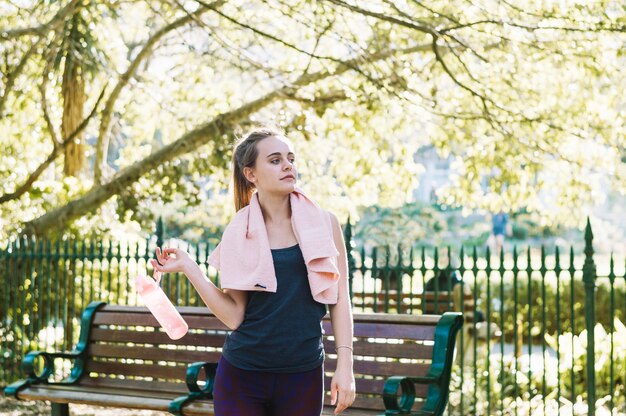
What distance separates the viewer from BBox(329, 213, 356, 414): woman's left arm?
3408 millimetres

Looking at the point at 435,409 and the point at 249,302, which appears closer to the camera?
the point at 249,302

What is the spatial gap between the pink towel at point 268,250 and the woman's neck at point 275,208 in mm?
31

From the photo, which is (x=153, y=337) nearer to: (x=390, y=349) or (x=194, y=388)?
(x=194, y=388)

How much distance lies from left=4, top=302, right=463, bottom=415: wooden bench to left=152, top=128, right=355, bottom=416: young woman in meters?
1.23

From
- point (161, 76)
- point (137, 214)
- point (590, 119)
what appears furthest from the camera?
point (161, 76)

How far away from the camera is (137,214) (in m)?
13.8

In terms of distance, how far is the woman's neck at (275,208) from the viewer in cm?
357

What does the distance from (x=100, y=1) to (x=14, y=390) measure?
521 centimetres

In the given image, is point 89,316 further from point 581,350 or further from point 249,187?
point 581,350

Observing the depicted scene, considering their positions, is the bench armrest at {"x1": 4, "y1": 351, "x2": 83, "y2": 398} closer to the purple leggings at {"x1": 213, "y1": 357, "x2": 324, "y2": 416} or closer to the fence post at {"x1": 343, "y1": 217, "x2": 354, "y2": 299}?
the fence post at {"x1": 343, "y1": 217, "x2": 354, "y2": 299}

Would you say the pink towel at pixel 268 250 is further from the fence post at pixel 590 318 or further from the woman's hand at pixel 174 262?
the fence post at pixel 590 318

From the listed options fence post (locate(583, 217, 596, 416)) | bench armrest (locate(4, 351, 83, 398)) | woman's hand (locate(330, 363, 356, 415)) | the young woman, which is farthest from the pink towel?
fence post (locate(583, 217, 596, 416))

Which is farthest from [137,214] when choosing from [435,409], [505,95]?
[435,409]

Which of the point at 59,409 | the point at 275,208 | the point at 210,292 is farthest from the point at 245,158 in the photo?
the point at 59,409
